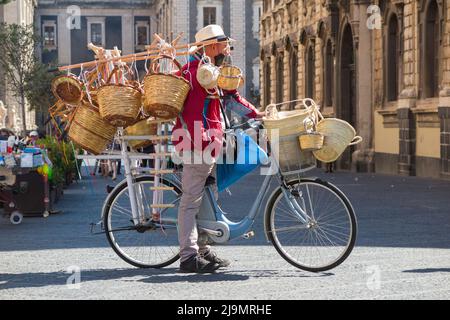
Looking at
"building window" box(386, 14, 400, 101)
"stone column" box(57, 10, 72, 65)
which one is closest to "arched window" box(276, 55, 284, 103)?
"building window" box(386, 14, 400, 101)

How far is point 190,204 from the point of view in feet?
28.9

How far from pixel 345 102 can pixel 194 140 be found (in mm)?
25518

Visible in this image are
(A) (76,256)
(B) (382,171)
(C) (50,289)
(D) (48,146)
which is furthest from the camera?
(B) (382,171)

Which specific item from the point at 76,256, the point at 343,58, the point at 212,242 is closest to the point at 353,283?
the point at 212,242

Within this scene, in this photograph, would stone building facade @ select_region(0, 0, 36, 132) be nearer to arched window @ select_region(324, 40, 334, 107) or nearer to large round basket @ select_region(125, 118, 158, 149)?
arched window @ select_region(324, 40, 334, 107)

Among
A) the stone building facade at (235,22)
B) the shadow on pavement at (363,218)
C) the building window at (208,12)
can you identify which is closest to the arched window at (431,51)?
the shadow on pavement at (363,218)

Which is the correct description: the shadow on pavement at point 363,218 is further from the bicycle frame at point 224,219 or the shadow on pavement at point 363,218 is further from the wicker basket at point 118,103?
the wicker basket at point 118,103

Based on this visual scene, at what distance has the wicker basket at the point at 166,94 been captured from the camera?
27.7 ft

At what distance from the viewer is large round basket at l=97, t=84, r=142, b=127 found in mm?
8680

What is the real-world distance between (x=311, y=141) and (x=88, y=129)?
173 cm

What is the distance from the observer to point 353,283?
812cm

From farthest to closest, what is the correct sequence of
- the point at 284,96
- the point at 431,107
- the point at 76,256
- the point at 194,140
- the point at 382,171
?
the point at 284,96 → the point at 382,171 → the point at 431,107 → the point at 76,256 → the point at 194,140

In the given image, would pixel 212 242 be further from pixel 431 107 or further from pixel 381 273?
pixel 431 107

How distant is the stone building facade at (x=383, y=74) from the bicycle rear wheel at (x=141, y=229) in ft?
50.3
